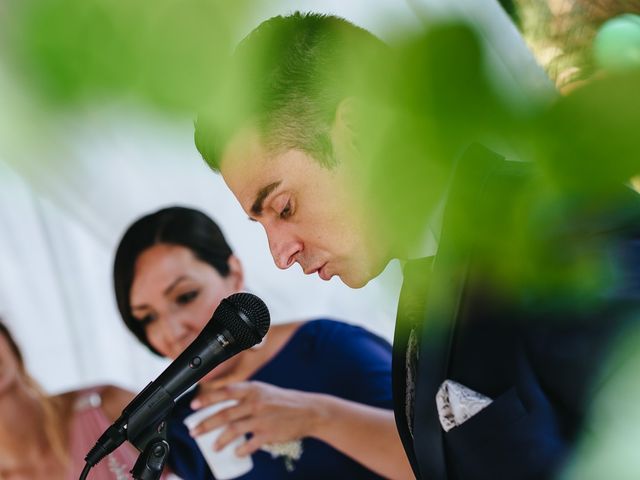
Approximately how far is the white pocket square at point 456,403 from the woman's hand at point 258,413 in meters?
0.52

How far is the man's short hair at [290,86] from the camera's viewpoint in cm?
79

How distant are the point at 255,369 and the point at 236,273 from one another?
160mm

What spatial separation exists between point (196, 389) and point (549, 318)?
71 cm

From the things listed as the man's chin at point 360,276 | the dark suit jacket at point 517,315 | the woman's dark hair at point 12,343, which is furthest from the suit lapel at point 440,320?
the woman's dark hair at point 12,343

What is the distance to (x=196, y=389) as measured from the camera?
119 centimetres

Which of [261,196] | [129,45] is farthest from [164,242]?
[129,45]

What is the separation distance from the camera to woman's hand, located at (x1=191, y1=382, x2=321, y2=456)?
3.82 feet

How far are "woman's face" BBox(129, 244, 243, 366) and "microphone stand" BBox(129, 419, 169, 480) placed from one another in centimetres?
49

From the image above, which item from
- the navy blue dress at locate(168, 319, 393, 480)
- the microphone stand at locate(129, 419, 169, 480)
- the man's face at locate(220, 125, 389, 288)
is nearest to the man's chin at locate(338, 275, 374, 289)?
the man's face at locate(220, 125, 389, 288)

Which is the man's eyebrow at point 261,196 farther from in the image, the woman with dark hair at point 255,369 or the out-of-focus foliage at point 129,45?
the woman with dark hair at point 255,369

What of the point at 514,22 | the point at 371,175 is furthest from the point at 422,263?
the point at 514,22

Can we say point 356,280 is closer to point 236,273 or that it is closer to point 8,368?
point 236,273

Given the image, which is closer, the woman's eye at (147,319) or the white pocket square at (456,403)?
the white pocket square at (456,403)

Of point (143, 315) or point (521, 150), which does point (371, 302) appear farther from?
point (521, 150)
